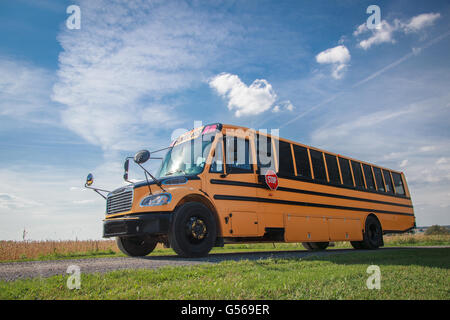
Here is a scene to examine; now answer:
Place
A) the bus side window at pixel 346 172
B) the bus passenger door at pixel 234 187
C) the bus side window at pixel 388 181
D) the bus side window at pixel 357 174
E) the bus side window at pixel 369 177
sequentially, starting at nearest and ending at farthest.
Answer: the bus passenger door at pixel 234 187 < the bus side window at pixel 346 172 < the bus side window at pixel 357 174 < the bus side window at pixel 369 177 < the bus side window at pixel 388 181

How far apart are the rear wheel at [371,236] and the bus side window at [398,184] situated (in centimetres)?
293

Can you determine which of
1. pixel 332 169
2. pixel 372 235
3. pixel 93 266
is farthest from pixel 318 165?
pixel 93 266

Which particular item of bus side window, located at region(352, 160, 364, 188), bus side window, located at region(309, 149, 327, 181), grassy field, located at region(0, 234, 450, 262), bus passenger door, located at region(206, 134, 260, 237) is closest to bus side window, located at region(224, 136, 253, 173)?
bus passenger door, located at region(206, 134, 260, 237)

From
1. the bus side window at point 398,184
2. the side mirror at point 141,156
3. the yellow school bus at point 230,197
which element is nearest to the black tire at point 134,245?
the yellow school bus at point 230,197

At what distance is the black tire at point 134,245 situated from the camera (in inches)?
306

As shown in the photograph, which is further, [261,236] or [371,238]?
[371,238]

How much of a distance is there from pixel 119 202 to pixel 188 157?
174cm

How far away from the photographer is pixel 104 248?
12273 millimetres

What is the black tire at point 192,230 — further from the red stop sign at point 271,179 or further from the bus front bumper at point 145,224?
the red stop sign at point 271,179

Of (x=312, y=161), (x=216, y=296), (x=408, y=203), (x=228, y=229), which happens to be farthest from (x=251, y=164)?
(x=408, y=203)
